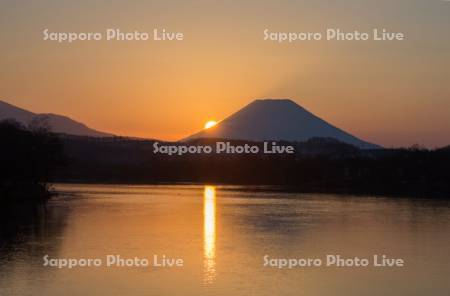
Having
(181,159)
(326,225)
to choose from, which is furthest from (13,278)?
(181,159)

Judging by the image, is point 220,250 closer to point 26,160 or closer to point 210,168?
point 26,160

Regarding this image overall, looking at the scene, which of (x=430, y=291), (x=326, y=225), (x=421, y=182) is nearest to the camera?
(x=430, y=291)

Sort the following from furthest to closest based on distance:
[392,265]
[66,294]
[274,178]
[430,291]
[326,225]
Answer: [274,178] < [326,225] < [392,265] < [430,291] < [66,294]

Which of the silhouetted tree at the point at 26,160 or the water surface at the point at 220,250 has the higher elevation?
the silhouetted tree at the point at 26,160

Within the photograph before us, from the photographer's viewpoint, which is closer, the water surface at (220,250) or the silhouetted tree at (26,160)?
the water surface at (220,250)

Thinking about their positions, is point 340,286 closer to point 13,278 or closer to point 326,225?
point 13,278

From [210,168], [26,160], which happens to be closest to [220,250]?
[26,160]

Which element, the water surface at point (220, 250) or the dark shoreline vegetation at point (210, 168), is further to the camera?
the dark shoreline vegetation at point (210, 168)

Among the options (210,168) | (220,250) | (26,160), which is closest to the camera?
(220,250)
